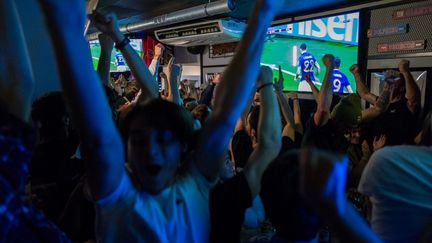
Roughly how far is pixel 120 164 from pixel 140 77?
626 millimetres

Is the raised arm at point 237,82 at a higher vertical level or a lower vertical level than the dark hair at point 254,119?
higher

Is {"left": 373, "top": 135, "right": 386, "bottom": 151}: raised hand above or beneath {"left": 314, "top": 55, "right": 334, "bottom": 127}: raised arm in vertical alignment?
beneath

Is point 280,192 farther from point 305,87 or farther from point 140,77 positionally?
point 305,87

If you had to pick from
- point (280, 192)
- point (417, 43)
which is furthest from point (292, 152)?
point (417, 43)

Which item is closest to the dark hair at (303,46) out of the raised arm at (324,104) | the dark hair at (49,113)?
the raised arm at (324,104)

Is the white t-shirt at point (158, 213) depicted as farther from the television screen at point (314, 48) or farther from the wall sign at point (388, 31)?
the television screen at point (314, 48)

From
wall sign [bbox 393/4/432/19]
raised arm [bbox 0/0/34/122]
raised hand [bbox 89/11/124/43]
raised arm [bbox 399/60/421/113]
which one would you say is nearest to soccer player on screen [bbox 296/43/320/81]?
wall sign [bbox 393/4/432/19]

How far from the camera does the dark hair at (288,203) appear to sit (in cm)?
68

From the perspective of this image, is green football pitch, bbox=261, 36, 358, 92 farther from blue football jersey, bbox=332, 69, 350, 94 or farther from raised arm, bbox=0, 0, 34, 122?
raised arm, bbox=0, 0, 34, 122

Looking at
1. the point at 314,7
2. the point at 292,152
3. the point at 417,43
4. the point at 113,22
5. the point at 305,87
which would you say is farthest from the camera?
the point at 305,87

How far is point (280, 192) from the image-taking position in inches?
27.0

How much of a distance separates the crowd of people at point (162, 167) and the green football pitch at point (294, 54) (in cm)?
361

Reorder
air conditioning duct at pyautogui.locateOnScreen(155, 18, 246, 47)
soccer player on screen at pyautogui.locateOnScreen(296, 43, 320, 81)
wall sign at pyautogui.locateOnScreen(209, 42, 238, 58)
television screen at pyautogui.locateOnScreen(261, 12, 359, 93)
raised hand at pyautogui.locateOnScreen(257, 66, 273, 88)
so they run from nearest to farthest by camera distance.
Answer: raised hand at pyautogui.locateOnScreen(257, 66, 273, 88) < television screen at pyautogui.locateOnScreen(261, 12, 359, 93) < soccer player on screen at pyautogui.locateOnScreen(296, 43, 320, 81) < air conditioning duct at pyautogui.locateOnScreen(155, 18, 246, 47) < wall sign at pyautogui.locateOnScreen(209, 42, 238, 58)

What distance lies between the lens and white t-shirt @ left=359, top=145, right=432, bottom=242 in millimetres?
908
